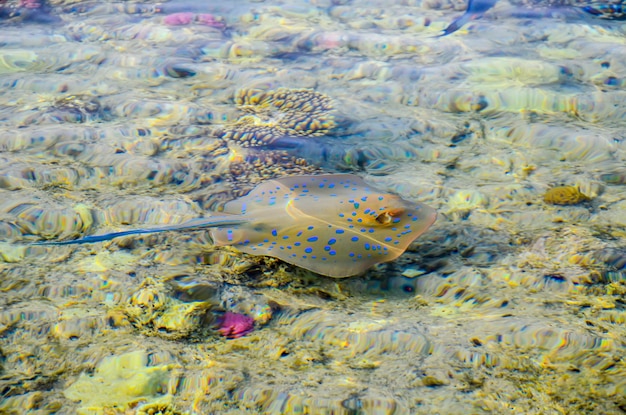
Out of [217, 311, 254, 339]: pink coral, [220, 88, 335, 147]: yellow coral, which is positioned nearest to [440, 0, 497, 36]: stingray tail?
[220, 88, 335, 147]: yellow coral

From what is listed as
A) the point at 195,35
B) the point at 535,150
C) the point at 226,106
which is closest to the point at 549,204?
the point at 535,150

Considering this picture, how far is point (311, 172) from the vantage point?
379 centimetres

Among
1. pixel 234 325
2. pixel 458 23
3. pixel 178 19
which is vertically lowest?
pixel 234 325

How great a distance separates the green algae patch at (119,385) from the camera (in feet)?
6.64

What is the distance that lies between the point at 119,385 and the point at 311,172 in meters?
2.07

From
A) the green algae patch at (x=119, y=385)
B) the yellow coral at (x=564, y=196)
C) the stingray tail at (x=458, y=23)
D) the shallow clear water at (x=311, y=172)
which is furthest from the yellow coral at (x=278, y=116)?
the green algae patch at (x=119, y=385)

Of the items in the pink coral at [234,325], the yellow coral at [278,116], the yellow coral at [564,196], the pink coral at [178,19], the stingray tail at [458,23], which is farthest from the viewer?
the pink coral at [178,19]

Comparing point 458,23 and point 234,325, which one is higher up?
point 458,23

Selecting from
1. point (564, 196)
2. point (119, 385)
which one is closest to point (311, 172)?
point (564, 196)

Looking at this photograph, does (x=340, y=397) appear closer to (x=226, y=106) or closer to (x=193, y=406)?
(x=193, y=406)

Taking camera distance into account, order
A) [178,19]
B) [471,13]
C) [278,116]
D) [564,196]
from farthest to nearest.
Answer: [471,13] → [178,19] → [278,116] → [564,196]

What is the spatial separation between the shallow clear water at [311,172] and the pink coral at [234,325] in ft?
0.10

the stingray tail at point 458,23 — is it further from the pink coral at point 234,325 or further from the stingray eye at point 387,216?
the pink coral at point 234,325

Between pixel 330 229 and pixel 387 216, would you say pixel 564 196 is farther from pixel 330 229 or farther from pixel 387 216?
pixel 330 229
